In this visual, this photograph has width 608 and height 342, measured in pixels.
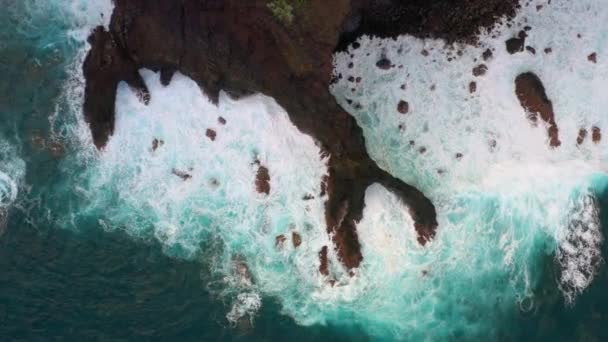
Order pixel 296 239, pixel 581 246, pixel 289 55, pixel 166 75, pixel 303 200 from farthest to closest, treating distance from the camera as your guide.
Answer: pixel 581 246 < pixel 296 239 < pixel 303 200 < pixel 166 75 < pixel 289 55

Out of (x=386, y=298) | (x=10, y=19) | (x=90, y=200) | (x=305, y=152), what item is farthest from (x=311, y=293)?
(x=10, y=19)

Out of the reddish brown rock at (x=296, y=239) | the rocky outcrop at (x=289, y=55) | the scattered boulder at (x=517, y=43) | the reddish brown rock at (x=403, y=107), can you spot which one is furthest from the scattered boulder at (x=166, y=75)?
the scattered boulder at (x=517, y=43)

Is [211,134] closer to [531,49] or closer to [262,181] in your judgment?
[262,181]

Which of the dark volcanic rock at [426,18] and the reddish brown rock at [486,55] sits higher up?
the dark volcanic rock at [426,18]

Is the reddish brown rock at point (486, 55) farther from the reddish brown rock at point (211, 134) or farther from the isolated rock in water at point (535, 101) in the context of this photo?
the reddish brown rock at point (211, 134)

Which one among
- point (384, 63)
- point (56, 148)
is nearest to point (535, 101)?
point (384, 63)

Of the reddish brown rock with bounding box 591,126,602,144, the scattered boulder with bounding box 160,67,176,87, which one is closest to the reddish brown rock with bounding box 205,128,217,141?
the scattered boulder with bounding box 160,67,176,87
